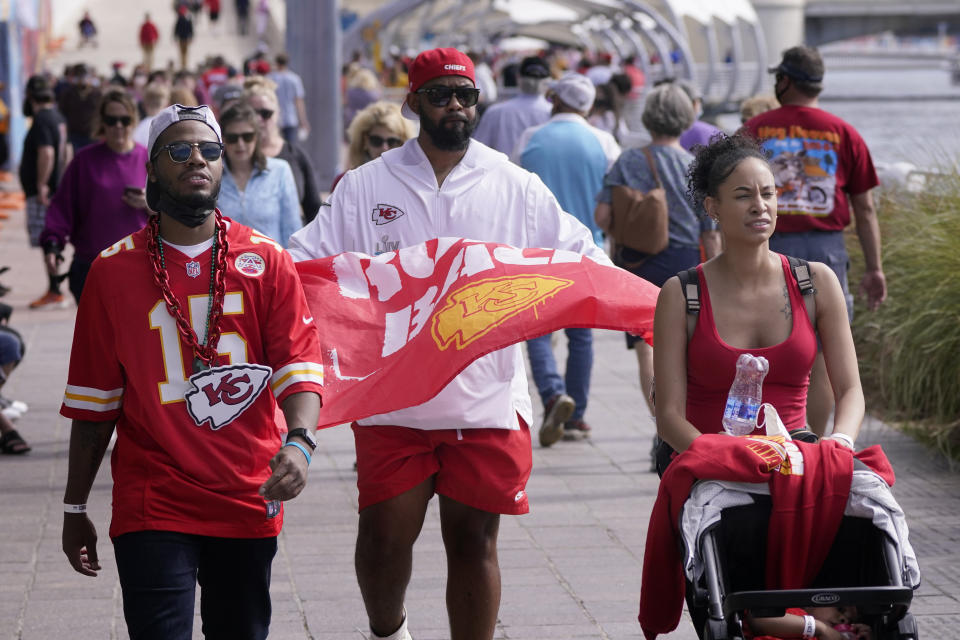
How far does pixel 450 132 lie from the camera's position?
4629mm

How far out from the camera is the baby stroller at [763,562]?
338 centimetres

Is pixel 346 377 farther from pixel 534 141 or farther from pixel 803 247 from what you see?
pixel 534 141

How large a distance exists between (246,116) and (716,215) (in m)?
4.15

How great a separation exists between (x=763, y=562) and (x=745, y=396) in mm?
482

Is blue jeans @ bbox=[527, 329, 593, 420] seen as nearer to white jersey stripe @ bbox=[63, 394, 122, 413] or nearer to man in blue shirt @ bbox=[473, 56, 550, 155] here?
man in blue shirt @ bbox=[473, 56, 550, 155]

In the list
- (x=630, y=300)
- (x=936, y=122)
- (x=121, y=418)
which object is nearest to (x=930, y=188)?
(x=630, y=300)

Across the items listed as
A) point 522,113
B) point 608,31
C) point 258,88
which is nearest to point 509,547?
point 258,88

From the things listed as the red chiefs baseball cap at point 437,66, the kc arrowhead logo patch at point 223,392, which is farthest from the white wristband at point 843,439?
the red chiefs baseball cap at point 437,66

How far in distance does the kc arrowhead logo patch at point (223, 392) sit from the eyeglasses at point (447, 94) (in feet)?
4.34

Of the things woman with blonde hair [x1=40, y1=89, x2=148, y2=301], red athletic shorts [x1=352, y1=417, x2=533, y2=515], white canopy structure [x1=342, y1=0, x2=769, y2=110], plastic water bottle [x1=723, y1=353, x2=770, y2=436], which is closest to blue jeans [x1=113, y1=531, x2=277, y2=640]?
red athletic shorts [x1=352, y1=417, x2=533, y2=515]

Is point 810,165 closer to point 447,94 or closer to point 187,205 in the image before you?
point 447,94

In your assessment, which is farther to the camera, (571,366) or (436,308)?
(571,366)

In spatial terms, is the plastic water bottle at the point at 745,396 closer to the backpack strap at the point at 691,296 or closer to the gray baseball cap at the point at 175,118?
the backpack strap at the point at 691,296

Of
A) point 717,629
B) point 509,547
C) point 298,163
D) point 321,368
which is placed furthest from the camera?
point 298,163
